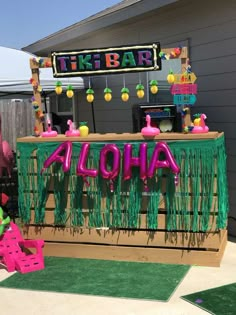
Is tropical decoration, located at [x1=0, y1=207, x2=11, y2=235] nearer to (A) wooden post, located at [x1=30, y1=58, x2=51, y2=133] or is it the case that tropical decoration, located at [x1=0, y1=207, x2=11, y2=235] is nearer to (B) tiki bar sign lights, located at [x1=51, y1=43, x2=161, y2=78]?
(A) wooden post, located at [x1=30, y1=58, x2=51, y2=133]

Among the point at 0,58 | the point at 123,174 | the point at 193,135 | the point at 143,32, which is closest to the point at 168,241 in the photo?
the point at 123,174

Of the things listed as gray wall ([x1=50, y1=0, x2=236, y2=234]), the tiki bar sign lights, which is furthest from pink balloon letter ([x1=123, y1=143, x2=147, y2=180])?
gray wall ([x1=50, y1=0, x2=236, y2=234])

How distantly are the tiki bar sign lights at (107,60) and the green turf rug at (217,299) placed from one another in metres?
2.39

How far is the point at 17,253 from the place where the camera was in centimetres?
484

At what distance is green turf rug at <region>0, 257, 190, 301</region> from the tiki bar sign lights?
2112 millimetres

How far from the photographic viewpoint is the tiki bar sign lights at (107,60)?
4.93m

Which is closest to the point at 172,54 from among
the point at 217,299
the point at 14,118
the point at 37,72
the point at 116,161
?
the point at 116,161

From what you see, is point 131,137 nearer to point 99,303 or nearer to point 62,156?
point 62,156

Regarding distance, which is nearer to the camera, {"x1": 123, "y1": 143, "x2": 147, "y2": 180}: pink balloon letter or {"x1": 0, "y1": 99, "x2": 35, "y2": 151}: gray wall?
{"x1": 123, "y1": 143, "x2": 147, "y2": 180}: pink balloon letter

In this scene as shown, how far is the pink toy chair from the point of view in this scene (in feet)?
15.5

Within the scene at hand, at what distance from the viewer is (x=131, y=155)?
480 centimetres

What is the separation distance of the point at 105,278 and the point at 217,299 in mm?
1144

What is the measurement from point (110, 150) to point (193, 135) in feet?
2.92

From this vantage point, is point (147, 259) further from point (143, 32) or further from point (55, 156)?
point (143, 32)
